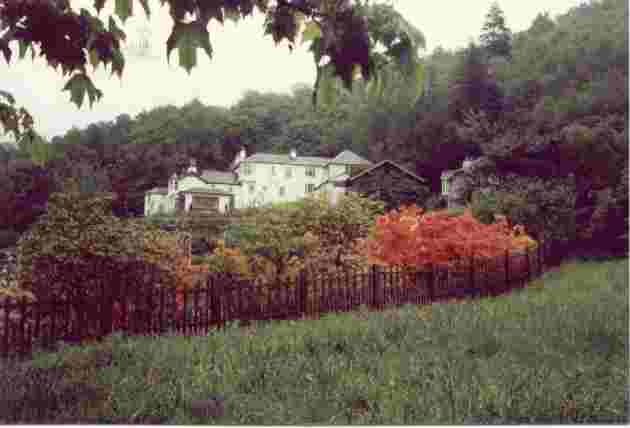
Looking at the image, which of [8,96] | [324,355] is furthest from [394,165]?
[8,96]

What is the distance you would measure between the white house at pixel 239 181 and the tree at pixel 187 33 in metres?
3.13

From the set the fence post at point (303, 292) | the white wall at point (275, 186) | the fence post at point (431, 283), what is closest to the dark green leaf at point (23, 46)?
the white wall at point (275, 186)

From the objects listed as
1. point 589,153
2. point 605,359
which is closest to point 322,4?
point 605,359

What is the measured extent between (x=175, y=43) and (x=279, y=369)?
3014mm

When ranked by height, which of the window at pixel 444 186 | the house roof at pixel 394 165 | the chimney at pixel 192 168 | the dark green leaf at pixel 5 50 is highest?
the house roof at pixel 394 165

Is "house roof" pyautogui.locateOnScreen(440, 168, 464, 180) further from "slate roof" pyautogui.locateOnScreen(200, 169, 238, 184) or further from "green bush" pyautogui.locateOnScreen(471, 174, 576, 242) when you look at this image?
"slate roof" pyautogui.locateOnScreen(200, 169, 238, 184)

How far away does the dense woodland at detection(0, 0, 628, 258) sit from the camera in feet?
17.4

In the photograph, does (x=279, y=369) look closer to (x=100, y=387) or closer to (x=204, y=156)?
(x=100, y=387)

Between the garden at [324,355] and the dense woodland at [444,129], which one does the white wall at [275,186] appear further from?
the garden at [324,355]

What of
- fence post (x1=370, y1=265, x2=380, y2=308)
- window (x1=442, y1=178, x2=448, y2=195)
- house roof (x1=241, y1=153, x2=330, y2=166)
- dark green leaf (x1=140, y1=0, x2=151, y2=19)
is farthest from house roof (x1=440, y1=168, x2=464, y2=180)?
dark green leaf (x1=140, y1=0, x2=151, y2=19)

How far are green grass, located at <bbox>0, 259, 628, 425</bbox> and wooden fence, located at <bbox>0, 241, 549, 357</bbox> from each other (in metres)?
0.71

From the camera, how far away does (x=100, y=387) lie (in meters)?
3.68

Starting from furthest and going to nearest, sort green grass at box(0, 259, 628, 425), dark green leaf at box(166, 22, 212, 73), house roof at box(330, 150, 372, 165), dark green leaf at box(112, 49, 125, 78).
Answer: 1. house roof at box(330, 150, 372, 165)
2. green grass at box(0, 259, 628, 425)
3. dark green leaf at box(112, 49, 125, 78)
4. dark green leaf at box(166, 22, 212, 73)

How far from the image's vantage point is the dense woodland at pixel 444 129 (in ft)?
17.4
